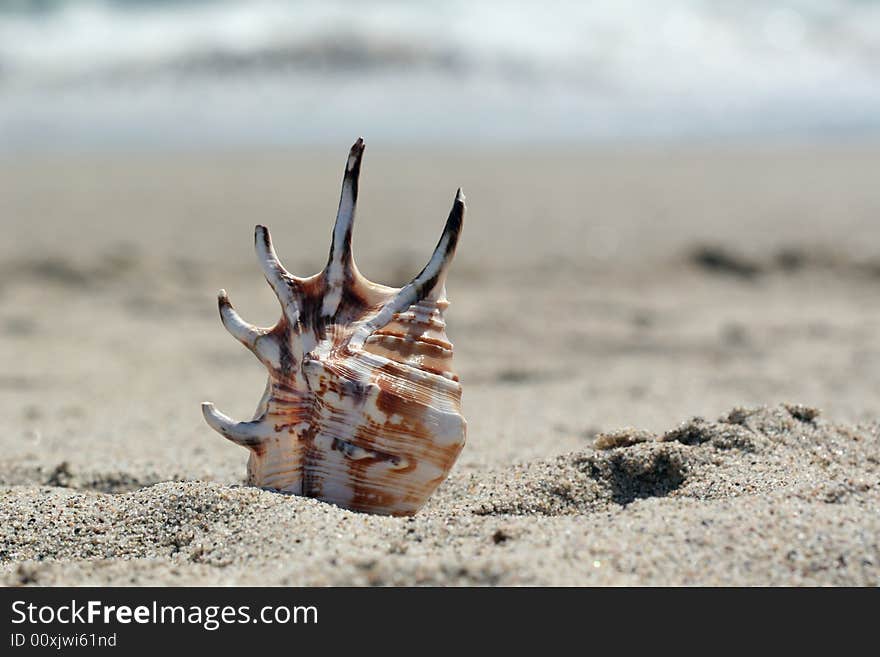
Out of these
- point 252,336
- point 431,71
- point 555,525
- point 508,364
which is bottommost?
point 555,525

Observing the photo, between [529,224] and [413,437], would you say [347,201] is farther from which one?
[529,224]

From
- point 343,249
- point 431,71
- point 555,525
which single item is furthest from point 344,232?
point 431,71

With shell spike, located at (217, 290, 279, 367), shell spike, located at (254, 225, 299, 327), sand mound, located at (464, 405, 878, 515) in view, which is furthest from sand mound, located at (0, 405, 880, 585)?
shell spike, located at (254, 225, 299, 327)

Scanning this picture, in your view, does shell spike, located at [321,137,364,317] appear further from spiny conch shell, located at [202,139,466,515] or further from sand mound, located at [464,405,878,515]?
sand mound, located at [464,405,878,515]

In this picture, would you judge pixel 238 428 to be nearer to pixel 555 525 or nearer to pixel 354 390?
pixel 354 390

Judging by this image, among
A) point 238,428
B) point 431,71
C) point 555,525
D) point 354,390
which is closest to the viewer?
point 555,525
